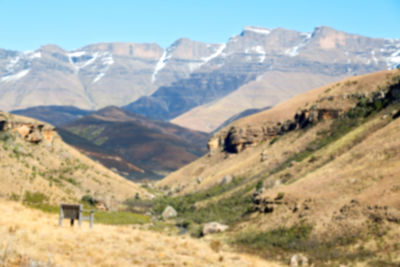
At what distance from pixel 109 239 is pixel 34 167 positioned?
61.0 metres

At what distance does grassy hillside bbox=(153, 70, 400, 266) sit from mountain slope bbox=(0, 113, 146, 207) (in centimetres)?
1369

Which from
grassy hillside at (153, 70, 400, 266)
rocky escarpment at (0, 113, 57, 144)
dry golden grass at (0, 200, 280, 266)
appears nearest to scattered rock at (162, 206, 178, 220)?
grassy hillside at (153, 70, 400, 266)

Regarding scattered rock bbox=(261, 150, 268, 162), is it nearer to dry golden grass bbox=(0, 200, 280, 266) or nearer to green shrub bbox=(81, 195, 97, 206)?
green shrub bbox=(81, 195, 97, 206)

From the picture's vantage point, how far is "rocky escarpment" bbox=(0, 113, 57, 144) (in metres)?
103

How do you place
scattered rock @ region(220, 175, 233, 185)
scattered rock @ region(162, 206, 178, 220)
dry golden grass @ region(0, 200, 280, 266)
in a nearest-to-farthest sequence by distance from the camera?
dry golden grass @ region(0, 200, 280, 266)
scattered rock @ region(162, 206, 178, 220)
scattered rock @ region(220, 175, 233, 185)

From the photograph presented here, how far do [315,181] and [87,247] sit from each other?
45605mm

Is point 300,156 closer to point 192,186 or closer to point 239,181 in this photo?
point 239,181

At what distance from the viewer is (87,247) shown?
27.1 metres

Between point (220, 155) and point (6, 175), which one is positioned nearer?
point (6, 175)

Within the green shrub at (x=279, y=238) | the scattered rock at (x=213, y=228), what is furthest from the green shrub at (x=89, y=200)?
the green shrub at (x=279, y=238)

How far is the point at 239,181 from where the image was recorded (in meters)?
110

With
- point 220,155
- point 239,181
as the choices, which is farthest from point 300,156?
point 220,155

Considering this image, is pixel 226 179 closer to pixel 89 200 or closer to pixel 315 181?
pixel 89 200

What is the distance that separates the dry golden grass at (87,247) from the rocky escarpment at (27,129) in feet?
237
